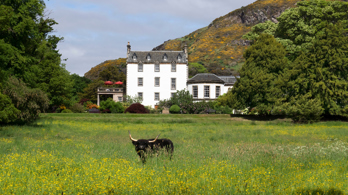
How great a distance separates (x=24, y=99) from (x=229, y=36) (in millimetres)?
132265

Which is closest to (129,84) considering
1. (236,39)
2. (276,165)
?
(276,165)

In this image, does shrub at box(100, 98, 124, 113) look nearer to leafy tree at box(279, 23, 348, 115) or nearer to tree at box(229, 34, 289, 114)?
tree at box(229, 34, 289, 114)

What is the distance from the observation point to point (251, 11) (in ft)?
535

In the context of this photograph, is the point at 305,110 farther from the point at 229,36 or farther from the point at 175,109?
the point at 229,36

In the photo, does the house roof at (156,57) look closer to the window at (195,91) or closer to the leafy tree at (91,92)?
the window at (195,91)

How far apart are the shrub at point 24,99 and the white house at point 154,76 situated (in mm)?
36211

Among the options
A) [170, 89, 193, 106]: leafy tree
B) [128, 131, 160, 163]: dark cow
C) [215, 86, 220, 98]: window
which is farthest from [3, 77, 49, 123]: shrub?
[215, 86, 220, 98]: window

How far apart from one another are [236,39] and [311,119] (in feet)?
363

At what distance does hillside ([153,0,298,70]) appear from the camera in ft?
404

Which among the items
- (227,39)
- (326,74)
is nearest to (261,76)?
(326,74)

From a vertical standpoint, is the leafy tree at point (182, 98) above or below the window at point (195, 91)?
below

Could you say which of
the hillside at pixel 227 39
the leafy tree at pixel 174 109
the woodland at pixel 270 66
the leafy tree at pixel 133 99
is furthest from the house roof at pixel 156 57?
the hillside at pixel 227 39

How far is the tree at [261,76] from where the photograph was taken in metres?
41.9

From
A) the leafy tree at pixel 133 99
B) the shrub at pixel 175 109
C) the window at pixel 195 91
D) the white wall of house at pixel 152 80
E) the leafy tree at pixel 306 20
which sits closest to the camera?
the leafy tree at pixel 306 20
